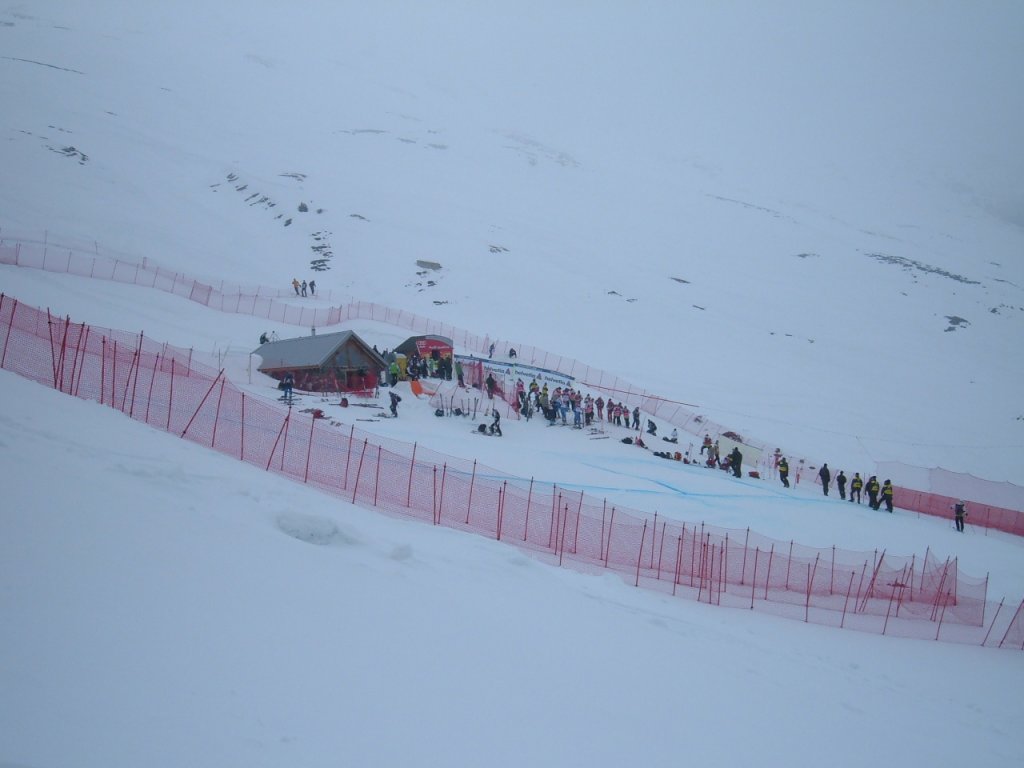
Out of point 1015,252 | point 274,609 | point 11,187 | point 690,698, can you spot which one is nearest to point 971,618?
point 690,698

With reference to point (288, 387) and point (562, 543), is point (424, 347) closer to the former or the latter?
point (288, 387)

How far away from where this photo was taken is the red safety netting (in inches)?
960

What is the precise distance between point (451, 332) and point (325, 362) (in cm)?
1586

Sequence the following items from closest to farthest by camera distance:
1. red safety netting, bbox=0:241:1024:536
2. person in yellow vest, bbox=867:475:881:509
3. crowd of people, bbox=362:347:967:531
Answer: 1. person in yellow vest, bbox=867:475:881:509
2. crowd of people, bbox=362:347:967:531
3. red safety netting, bbox=0:241:1024:536

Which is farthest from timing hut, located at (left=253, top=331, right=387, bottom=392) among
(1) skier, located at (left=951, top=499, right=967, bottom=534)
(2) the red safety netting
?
(1) skier, located at (left=951, top=499, right=967, bottom=534)

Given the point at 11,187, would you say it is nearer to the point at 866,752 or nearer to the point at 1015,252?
the point at 866,752

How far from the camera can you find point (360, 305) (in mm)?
40656

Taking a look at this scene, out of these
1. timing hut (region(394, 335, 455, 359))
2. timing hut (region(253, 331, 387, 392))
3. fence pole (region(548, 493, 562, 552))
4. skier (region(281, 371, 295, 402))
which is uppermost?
timing hut (region(394, 335, 455, 359))

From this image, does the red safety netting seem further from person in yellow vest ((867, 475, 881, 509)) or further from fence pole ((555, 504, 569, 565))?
fence pole ((555, 504, 569, 565))

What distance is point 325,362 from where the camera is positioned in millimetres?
24141

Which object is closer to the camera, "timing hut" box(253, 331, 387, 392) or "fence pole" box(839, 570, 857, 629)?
"fence pole" box(839, 570, 857, 629)

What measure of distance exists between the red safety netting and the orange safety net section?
33.1 ft

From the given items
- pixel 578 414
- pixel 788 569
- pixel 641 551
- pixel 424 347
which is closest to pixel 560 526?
pixel 641 551

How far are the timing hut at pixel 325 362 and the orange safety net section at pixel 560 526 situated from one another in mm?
8627
